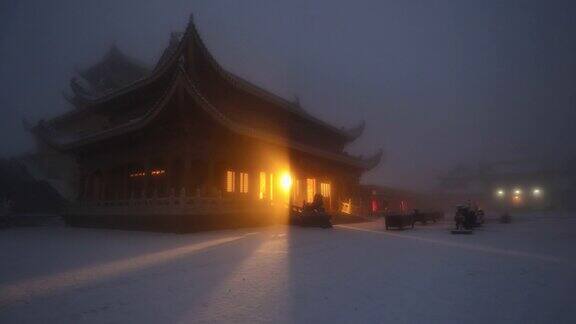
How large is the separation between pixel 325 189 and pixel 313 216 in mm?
9354

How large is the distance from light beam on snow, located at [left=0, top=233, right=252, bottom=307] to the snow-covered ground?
0.7 inches

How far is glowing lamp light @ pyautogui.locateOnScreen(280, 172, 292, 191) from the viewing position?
59.5ft

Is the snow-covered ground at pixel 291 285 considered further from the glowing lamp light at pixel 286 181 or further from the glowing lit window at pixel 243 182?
the glowing lamp light at pixel 286 181

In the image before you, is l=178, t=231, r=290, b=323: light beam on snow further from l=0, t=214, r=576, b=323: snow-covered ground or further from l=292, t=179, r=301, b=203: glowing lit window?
l=292, t=179, r=301, b=203: glowing lit window

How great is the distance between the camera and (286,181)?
18.4 m

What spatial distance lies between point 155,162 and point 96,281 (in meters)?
10.8

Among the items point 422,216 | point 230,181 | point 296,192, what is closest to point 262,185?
point 230,181

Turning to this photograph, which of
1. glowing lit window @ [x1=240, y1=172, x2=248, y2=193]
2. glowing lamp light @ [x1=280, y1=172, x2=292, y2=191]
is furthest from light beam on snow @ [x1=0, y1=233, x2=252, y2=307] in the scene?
glowing lamp light @ [x1=280, y1=172, x2=292, y2=191]

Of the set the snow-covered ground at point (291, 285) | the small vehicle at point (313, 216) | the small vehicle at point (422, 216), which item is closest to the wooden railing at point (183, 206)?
the small vehicle at point (313, 216)

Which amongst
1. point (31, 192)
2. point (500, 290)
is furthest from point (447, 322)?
point (31, 192)

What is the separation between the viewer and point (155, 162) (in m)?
15.0

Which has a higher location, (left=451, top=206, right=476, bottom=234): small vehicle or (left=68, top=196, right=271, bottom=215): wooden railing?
(left=68, top=196, right=271, bottom=215): wooden railing

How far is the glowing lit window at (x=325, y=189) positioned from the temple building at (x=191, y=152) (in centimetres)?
6

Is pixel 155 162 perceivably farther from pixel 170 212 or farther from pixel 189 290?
pixel 189 290
